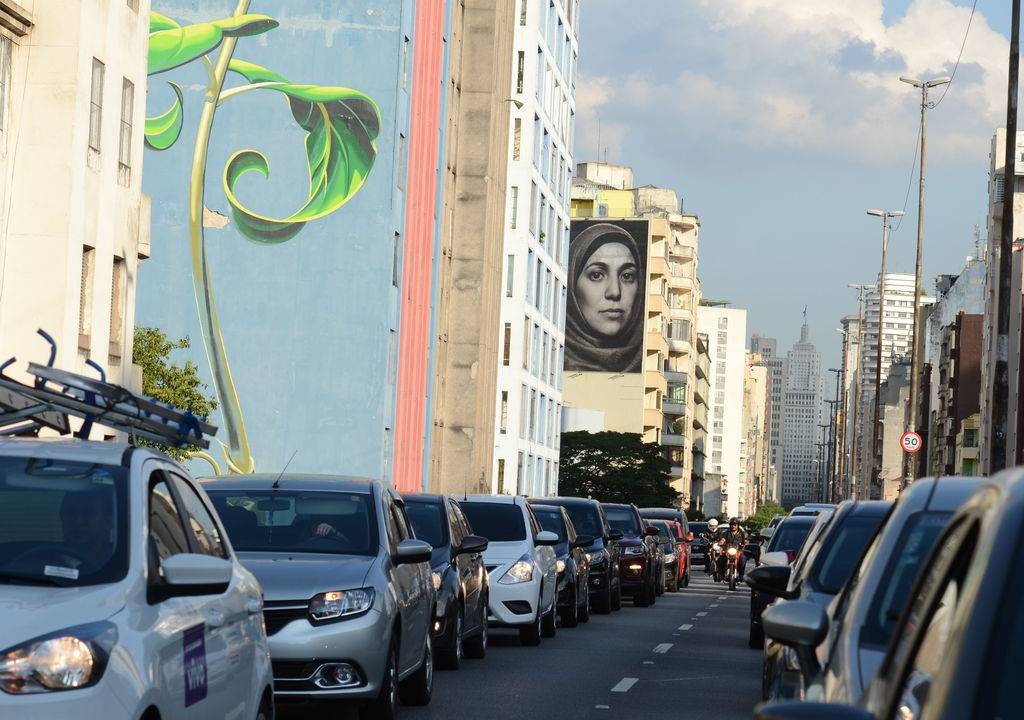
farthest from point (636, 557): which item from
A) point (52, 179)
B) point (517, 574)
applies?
point (517, 574)

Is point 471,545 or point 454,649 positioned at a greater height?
point 471,545

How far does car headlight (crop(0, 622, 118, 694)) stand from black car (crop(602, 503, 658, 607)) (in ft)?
87.8

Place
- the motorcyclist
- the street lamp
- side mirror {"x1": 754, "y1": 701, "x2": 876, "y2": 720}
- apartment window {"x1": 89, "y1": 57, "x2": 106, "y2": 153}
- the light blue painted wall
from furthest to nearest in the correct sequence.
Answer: the street lamp
the light blue painted wall
the motorcyclist
apartment window {"x1": 89, "y1": 57, "x2": 106, "y2": 153}
side mirror {"x1": 754, "y1": 701, "x2": 876, "y2": 720}

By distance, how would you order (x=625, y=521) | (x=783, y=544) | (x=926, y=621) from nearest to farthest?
(x=926, y=621) < (x=783, y=544) < (x=625, y=521)

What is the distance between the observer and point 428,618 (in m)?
14.3

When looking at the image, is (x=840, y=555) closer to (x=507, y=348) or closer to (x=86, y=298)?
(x=86, y=298)

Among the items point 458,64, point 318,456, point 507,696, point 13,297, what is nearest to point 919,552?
point 507,696

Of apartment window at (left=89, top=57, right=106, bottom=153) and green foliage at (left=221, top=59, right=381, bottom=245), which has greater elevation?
green foliage at (left=221, top=59, right=381, bottom=245)

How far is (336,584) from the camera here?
12023 millimetres

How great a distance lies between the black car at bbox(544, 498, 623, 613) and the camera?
29719 mm

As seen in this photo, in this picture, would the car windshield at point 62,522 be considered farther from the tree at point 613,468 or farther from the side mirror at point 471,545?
the tree at point 613,468

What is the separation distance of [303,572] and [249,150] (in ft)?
133

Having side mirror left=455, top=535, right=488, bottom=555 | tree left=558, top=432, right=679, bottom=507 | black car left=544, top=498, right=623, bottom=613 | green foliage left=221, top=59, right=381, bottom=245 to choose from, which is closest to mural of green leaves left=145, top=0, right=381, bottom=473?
green foliage left=221, top=59, right=381, bottom=245

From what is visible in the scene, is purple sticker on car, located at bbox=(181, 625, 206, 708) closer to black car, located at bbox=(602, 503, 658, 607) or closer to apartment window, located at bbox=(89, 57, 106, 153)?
black car, located at bbox=(602, 503, 658, 607)
